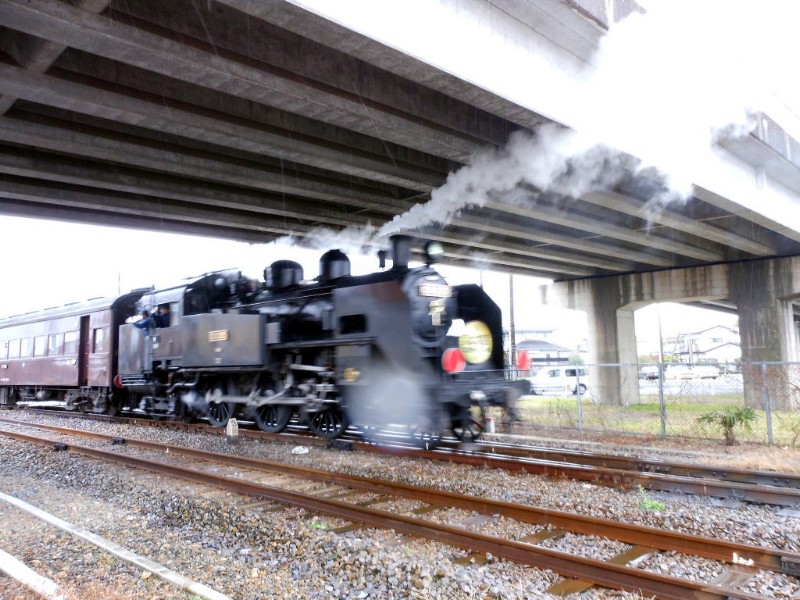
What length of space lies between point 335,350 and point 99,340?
9.91 metres

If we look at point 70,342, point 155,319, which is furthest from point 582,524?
point 70,342

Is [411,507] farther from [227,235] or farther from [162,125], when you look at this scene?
[227,235]

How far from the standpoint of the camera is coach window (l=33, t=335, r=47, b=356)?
1908 cm

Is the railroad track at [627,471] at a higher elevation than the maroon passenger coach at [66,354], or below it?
below

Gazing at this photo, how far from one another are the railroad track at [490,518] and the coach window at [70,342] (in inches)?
373

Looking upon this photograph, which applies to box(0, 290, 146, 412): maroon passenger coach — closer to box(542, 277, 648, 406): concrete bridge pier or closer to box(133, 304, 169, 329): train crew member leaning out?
box(133, 304, 169, 329): train crew member leaning out

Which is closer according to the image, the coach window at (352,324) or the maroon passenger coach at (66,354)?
the coach window at (352,324)

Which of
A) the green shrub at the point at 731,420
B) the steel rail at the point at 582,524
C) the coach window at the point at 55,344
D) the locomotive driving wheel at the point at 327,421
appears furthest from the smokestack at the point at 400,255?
the coach window at the point at 55,344

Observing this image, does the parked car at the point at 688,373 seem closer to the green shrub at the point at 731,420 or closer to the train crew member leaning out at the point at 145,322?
the green shrub at the point at 731,420

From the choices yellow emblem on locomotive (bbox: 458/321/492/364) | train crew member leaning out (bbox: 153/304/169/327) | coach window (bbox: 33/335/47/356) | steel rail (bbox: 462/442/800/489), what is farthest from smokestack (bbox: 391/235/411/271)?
coach window (bbox: 33/335/47/356)

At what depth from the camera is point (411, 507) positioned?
6.45m

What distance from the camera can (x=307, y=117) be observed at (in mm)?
10062

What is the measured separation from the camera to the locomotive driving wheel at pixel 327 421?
1019 cm

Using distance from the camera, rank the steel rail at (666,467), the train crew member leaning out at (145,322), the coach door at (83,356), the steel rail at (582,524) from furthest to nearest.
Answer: the coach door at (83,356)
the train crew member leaning out at (145,322)
the steel rail at (666,467)
the steel rail at (582,524)
